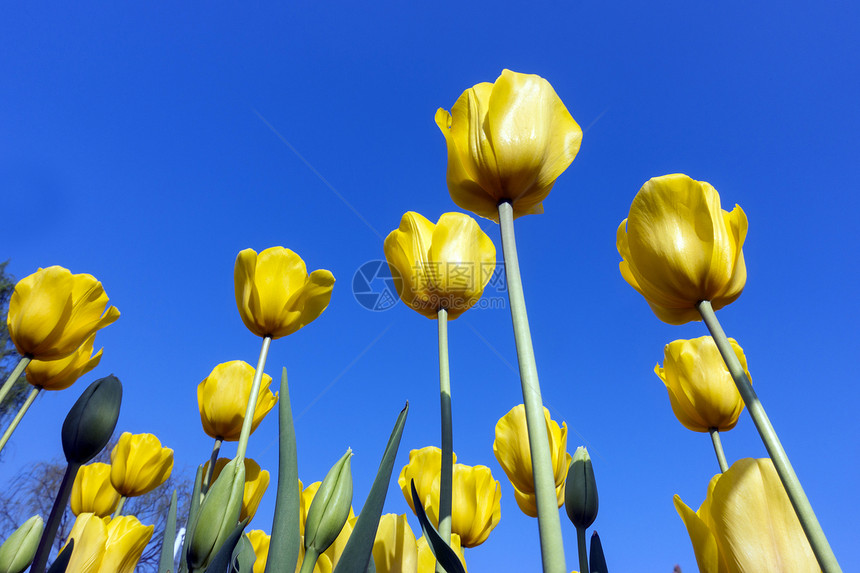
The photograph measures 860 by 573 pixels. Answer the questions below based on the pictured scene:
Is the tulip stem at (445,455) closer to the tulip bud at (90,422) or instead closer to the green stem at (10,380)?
the tulip bud at (90,422)

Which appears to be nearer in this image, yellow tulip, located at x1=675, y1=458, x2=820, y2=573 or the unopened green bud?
yellow tulip, located at x1=675, y1=458, x2=820, y2=573

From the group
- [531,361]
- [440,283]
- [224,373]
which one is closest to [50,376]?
[224,373]

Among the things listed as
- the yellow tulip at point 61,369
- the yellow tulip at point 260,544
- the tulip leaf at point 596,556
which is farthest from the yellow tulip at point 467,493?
the yellow tulip at point 61,369

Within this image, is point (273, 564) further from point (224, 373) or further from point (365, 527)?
point (224, 373)

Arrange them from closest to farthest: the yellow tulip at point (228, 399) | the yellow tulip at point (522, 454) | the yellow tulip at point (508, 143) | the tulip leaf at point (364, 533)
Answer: the tulip leaf at point (364, 533)
the yellow tulip at point (508, 143)
the yellow tulip at point (522, 454)
the yellow tulip at point (228, 399)

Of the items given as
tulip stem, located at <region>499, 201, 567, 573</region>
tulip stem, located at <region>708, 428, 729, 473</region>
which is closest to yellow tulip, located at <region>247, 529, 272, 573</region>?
tulip stem, located at <region>499, 201, 567, 573</region>

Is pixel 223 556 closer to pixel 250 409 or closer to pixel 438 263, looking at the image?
pixel 250 409

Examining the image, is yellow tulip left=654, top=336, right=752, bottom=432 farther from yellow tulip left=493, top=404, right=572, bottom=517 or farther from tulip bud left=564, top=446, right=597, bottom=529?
tulip bud left=564, top=446, right=597, bottom=529
